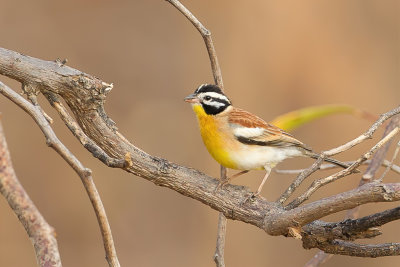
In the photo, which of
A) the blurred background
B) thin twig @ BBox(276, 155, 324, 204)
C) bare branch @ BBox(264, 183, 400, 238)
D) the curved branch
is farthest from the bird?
the blurred background

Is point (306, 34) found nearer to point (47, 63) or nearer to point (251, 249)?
point (251, 249)

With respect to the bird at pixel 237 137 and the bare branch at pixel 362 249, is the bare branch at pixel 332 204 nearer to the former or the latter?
the bare branch at pixel 362 249

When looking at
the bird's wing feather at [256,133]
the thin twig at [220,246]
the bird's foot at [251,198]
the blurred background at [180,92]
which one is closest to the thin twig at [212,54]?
the thin twig at [220,246]

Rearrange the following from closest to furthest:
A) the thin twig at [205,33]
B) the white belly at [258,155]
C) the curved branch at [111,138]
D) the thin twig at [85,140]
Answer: the thin twig at [85,140] < the curved branch at [111,138] < the thin twig at [205,33] < the white belly at [258,155]

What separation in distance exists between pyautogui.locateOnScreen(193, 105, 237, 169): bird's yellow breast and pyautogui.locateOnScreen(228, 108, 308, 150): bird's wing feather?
0.27ft

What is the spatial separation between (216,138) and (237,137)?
139mm

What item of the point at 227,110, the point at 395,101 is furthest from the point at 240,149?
the point at 395,101

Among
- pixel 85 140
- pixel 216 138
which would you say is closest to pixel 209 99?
pixel 216 138

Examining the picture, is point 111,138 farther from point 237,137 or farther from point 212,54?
point 237,137

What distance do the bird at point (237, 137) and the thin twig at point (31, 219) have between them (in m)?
2.62

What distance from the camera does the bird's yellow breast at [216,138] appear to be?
4270mm

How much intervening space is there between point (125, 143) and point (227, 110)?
166 cm

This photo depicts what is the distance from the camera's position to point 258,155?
172 inches

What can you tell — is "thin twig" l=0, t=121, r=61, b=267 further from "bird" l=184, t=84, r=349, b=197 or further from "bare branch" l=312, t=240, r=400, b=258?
"bird" l=184, t=84, r=349, b=197
